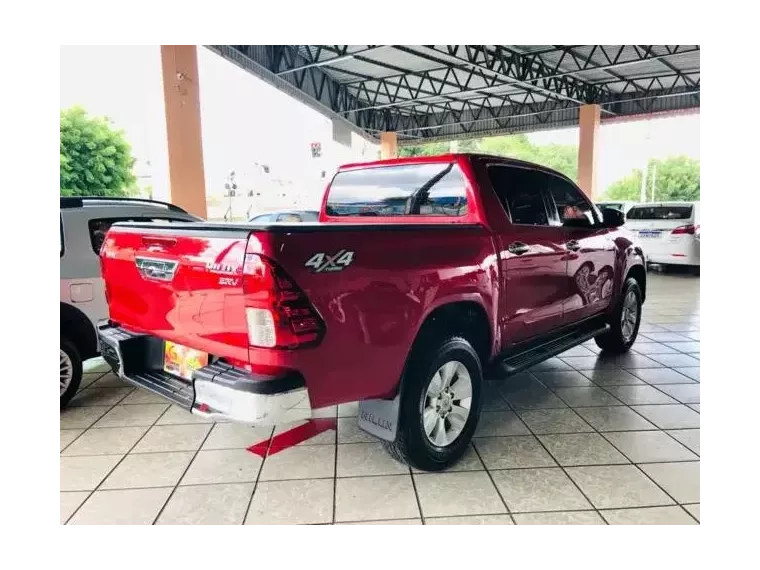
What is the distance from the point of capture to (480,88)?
54.3 feet

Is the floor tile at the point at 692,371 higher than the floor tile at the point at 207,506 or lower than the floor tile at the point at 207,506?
higher

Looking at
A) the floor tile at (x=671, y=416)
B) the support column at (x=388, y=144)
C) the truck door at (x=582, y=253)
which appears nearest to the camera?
the floor tile at (x=671, y=416)

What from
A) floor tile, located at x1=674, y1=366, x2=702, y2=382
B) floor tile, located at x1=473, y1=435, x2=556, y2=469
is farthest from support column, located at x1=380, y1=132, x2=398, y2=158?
floor tile, located at x1=473, y1=435, x2=556, y2=469

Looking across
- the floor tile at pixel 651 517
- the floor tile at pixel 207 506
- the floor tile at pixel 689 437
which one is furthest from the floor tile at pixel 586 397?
the floor tile at pixel 207 506

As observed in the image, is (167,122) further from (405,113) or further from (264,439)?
(405,113)

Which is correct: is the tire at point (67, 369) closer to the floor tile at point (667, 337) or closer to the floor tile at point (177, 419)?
the floor tile at point (177, 419)

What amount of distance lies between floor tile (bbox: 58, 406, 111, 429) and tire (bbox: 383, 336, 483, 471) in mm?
2359

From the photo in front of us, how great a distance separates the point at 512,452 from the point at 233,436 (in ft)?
6.11

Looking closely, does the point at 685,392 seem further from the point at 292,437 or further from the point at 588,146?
the point at 588,146

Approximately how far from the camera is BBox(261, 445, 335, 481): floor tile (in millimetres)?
3170

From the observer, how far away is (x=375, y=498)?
9.53 feet

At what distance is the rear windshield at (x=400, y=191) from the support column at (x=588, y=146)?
16070 millimetres

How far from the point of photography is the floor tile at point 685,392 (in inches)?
169

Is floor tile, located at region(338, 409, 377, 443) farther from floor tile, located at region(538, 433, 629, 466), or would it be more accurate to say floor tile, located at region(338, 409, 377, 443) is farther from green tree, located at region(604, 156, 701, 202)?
green tree, located at region(604, 156, 701, 202)
